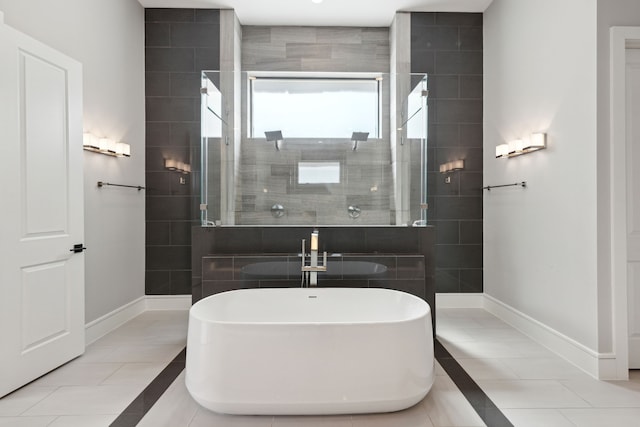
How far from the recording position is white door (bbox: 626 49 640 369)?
2.79 meters

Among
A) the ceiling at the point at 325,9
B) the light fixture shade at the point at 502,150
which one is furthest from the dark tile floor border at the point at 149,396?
the ceiling at the point at 325,9

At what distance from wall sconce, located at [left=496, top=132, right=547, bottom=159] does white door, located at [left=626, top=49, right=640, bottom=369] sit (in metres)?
0.64

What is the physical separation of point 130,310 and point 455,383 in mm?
3153

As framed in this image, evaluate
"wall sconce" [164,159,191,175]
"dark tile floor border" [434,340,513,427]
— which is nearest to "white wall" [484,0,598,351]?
"dark tile floor border" [434,340,513,427]

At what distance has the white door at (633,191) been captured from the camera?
279cm

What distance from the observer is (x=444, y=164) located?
15.2 feet

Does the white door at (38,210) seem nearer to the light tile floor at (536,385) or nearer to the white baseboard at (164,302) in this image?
the white baseboard at (164,302)

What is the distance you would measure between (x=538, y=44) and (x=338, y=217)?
7.24 feet

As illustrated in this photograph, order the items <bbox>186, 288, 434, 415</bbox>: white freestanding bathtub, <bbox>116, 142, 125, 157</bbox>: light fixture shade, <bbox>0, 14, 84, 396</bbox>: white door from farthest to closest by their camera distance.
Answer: <bbox>116, 142, 125, 157</bbox>: light fixture shade → <bbox>0, 14, 84, 396</bbox>: white door → <bbox>186, 288, 434, 415</bbox>: white freestanding bathtub

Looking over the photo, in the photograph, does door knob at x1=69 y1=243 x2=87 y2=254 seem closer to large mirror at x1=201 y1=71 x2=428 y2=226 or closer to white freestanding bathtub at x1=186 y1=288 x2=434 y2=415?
large mirror at x1=201 y1=71 x2=428 y2=226

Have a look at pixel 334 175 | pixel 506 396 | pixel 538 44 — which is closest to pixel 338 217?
pixel 334 175

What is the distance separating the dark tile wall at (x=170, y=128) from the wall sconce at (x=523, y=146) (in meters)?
3.06

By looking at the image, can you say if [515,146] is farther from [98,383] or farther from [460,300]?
[98,383]

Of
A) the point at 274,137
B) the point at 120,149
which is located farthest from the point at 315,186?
the point at 120,149
